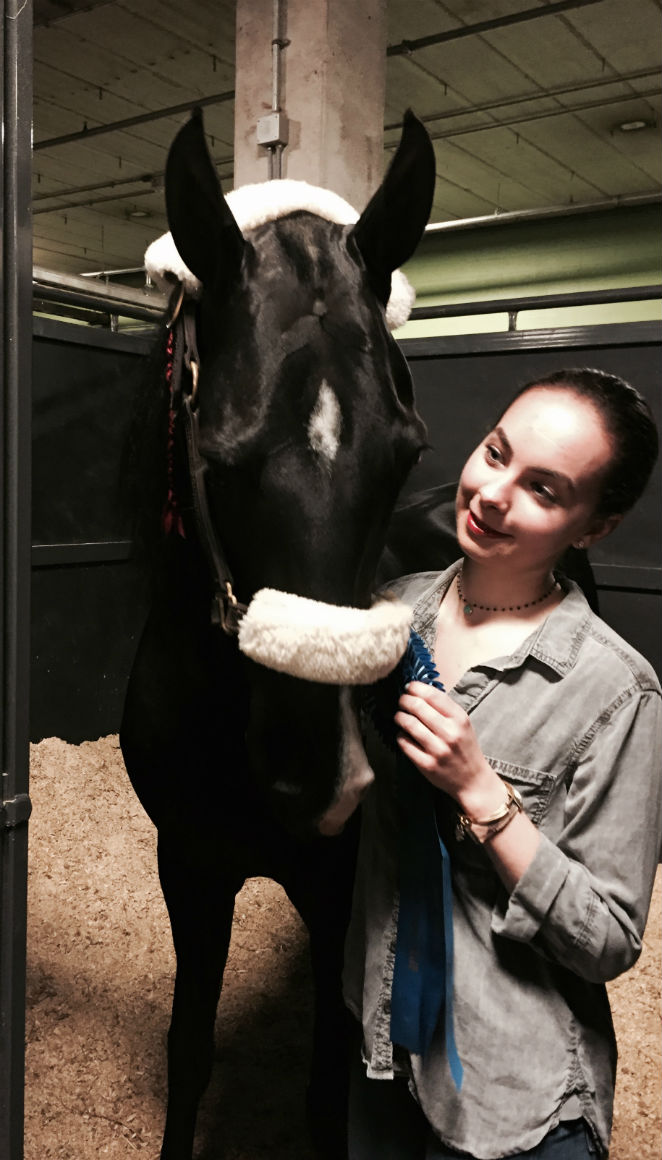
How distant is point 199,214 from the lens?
842mm

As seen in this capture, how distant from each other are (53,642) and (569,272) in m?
5.68

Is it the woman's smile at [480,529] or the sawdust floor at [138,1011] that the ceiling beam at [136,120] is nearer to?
the sawdust floor at [138,1011]

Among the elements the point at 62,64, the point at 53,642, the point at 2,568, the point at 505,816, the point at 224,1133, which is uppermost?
the point at 62,64

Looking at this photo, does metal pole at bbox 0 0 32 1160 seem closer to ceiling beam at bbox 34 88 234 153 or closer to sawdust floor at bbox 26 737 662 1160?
sawdust floor at bbox 26 737 662 1160

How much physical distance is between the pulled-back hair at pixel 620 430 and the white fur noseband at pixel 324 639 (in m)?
0.25

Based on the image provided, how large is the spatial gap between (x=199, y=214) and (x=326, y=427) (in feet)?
0.88

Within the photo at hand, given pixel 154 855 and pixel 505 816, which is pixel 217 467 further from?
pixel 154 855

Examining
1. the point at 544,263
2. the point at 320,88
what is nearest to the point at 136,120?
the point at 320,88

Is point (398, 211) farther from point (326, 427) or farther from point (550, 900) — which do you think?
point (550, 900)

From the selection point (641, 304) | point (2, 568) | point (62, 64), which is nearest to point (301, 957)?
point (2, 568)

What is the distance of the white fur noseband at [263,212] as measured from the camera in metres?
0.91

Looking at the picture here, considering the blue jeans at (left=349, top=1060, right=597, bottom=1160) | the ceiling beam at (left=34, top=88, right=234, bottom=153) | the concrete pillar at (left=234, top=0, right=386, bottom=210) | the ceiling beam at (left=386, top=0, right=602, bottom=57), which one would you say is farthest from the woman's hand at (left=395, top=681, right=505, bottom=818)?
the ceiling beam at (left=34, top=88, right=234, bottom=153)

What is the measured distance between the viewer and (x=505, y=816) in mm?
710

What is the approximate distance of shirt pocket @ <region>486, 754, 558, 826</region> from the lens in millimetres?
768
